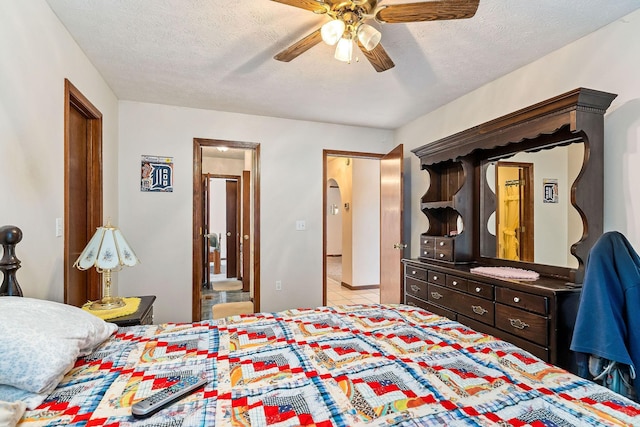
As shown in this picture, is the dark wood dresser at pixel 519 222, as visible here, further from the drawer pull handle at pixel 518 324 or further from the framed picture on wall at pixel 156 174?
the framed picture on wall at pixel 156 174

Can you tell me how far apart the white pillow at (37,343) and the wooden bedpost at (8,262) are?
29cm

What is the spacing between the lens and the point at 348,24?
5.68 feet

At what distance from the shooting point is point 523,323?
2119 millimetres

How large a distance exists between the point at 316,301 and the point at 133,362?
3.00 meters

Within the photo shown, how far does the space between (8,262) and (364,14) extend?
77.7 inches

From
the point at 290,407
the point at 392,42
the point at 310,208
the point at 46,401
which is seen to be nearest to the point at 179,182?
the point at 310,208

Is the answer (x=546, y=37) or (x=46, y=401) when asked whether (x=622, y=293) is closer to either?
(x=546, y=37)

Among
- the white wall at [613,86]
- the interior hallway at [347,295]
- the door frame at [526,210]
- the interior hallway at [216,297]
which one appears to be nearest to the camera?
the white wall at [613,86]

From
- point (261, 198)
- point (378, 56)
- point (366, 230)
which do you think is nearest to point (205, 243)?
point (261, 198)

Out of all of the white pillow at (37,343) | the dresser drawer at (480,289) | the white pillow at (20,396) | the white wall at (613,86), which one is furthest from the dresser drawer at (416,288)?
the white pillow at (20,396)

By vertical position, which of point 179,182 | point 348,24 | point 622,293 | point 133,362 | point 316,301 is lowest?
point 316,301

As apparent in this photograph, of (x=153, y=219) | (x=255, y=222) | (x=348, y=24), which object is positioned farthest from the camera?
(x=255, y=222)

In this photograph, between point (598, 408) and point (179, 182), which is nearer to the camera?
point (598, 408)

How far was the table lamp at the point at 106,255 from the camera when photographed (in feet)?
6.54
